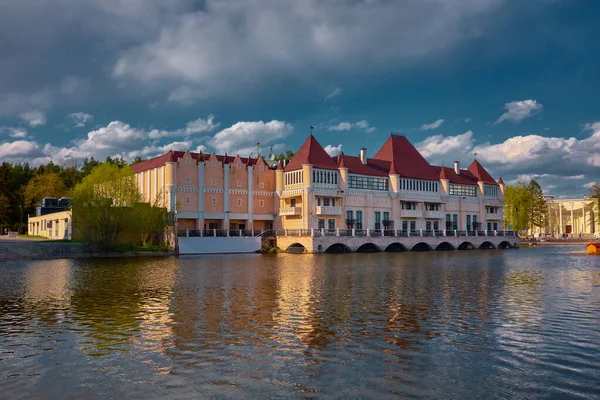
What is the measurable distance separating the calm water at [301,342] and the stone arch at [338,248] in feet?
146

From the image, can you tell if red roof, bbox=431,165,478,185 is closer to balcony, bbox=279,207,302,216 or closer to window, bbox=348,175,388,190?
window, bbox=348,175,388,190

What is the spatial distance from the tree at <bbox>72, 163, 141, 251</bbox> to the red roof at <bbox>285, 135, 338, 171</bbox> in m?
23.4

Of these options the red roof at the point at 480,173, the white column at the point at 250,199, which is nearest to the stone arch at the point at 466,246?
the red roof at the point at 480,173

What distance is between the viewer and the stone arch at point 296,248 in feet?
228

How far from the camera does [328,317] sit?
18.1 metres

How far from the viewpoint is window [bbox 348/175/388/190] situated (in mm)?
78688

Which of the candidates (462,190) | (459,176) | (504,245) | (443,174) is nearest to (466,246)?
(504,245)

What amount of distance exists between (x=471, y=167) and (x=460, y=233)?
19.9 m

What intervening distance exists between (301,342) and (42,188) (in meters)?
102

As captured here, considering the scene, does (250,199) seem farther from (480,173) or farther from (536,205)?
(536,205)

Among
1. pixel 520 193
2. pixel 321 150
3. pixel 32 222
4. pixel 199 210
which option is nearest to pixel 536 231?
pixel 520 193

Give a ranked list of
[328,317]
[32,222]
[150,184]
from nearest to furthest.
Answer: [328,317] → [150,184] → [32,222]

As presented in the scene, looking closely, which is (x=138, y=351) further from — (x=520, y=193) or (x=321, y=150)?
(x=520, y=193)

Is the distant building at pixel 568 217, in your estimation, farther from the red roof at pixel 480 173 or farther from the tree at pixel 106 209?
the tree at pixel 106 209
